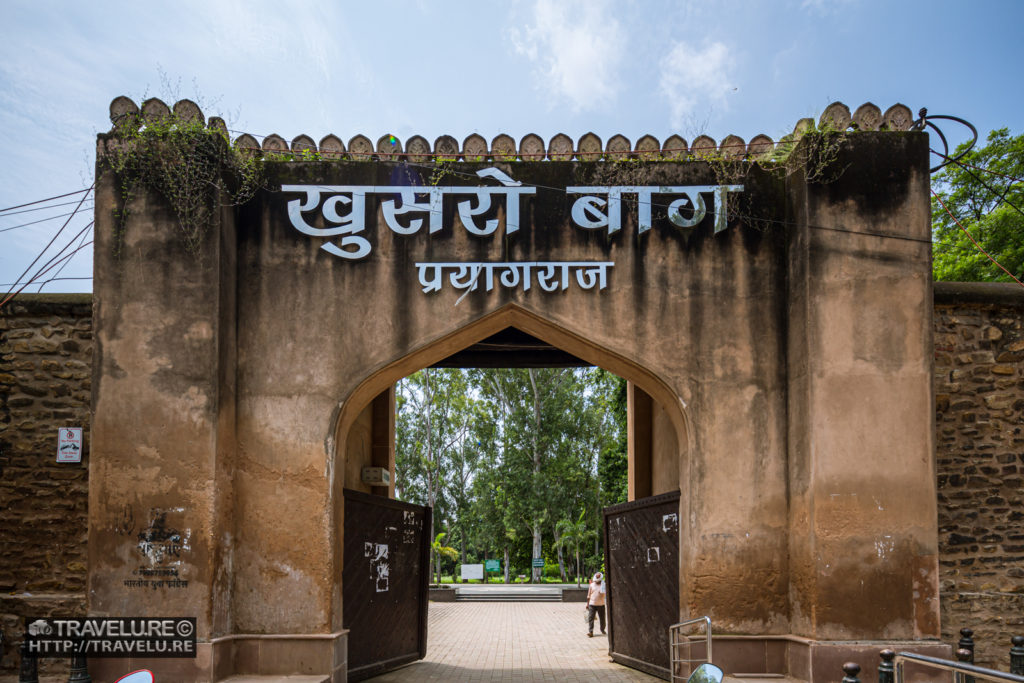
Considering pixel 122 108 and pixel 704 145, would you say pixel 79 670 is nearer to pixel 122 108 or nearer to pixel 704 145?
pixel 122 108

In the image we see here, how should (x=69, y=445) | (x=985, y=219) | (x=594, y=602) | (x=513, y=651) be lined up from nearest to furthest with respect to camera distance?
(x=69, y=445) → (x=513, y=651) → (x=594, y=602) → (x=985, y=219)

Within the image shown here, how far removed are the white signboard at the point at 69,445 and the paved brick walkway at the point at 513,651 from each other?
4.04 metres

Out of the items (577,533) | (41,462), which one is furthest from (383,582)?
(577,533)

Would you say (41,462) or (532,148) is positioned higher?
(532,148)

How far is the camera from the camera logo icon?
7.95m

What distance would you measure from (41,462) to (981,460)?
31.4 feet

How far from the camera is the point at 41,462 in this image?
27.6ft

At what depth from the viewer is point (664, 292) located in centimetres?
833

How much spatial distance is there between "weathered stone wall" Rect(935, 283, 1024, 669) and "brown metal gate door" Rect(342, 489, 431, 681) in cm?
592

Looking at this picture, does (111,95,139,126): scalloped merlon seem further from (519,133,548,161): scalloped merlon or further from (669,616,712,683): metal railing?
(669,616,712,683): metal railing

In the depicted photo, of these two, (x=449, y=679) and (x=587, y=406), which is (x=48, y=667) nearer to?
(x=449, y=679)

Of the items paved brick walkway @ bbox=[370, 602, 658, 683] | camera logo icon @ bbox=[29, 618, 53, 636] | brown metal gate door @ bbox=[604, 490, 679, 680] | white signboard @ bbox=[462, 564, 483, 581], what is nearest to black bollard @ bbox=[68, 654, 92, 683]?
camera logo icon @ bbox=[29, 618, 53, 636]

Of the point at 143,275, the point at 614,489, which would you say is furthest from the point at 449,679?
the point at 614,489

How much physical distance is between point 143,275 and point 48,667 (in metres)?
3.88
